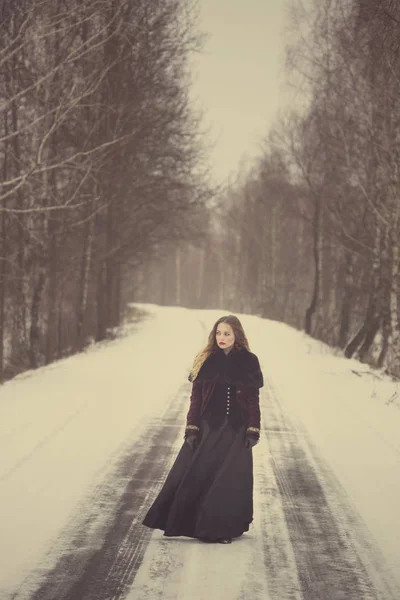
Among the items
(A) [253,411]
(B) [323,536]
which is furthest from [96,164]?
(B) [323,536]

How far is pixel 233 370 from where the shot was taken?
6043mm

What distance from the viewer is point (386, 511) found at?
6.67 metres

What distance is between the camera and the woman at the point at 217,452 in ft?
18.8

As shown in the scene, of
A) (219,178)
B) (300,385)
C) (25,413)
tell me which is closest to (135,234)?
(219,178)

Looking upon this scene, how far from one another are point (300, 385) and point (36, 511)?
9890 mm

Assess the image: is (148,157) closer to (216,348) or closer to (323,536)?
(216,348)

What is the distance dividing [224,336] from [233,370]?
279 mm

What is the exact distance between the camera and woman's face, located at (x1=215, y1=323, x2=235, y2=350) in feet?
19.7

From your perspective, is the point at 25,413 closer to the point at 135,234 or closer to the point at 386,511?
the point at 386,511

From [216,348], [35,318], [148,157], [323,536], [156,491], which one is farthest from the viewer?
[148,157]

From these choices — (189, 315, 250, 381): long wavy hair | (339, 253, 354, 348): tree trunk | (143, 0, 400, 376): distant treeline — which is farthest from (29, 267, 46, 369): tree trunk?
(189, 315, 250, 381): long wavy hair

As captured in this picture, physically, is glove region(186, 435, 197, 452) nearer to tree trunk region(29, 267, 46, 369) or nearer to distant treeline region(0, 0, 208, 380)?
distant treeline region(0, 0, 208, 380)

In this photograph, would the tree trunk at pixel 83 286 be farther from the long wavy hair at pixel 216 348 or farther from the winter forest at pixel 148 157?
the long wavy hair at pixel 216 348

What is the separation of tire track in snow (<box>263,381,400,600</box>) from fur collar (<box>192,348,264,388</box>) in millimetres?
1223
